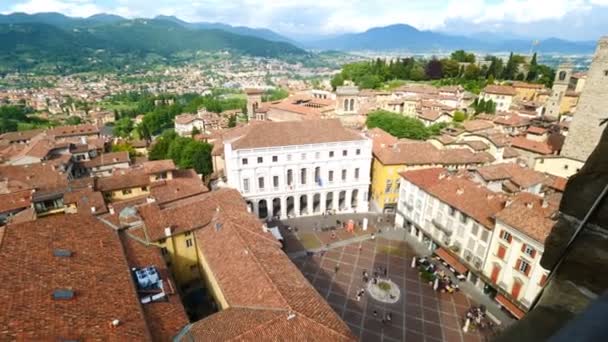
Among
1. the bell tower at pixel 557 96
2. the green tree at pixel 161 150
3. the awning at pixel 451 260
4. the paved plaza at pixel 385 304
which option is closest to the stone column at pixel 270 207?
the paved plaza at pixel 385 304

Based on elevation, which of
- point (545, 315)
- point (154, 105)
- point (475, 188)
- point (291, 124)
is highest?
point (545, 315)

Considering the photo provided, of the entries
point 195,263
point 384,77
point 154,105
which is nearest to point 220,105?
point 154,105

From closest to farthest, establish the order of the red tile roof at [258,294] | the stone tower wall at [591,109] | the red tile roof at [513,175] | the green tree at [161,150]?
the red tile roof at [258,294] < the red tile roof at [513,175] < the stone tower wall at [591,109] < the green tree at [161,150]

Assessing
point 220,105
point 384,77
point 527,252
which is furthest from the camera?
point 220,105

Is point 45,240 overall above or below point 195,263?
above

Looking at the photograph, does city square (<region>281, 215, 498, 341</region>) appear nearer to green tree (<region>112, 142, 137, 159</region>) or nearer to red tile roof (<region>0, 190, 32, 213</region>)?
red tile roof (<region>0, 190, 32, 213</region>)

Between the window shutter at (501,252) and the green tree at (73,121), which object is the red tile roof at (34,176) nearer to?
the window shutter at (501,252)

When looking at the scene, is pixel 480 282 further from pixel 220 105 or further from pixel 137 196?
pixel 220 105

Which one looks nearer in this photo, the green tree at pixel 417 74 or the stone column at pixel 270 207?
the stone column at pixel 270 207
